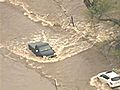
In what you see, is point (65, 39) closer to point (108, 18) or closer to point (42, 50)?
point (42, 50)

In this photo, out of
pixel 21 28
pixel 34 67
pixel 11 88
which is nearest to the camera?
pixel 11 88

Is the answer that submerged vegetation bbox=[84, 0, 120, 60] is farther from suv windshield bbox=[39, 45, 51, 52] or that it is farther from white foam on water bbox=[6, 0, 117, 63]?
suv windshield bbox=[39, 45, 51, 52]

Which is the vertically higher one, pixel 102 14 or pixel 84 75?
pixel 102 14

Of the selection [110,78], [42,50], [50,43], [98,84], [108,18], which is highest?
[108,18]

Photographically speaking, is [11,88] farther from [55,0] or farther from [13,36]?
[55,0]

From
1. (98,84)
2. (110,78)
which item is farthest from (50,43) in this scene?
(110,78)

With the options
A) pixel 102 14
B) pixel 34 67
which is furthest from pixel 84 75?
pixel 102 14
